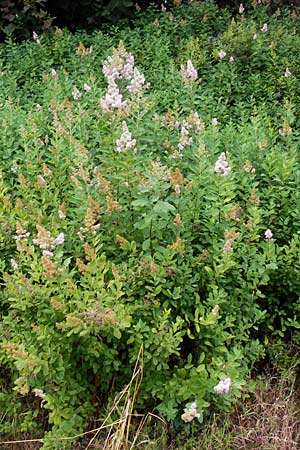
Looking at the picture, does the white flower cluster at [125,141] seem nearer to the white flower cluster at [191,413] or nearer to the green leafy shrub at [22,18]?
the white flower cluster at [191,413]

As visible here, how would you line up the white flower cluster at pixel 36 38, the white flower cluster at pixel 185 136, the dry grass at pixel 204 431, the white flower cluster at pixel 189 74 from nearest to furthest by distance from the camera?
the dry grass at pixel 204 431
the white flower cluster at pixel 185 136
the white flower cluster at pixel 189 74
the white flower cluster at pixel 36 38

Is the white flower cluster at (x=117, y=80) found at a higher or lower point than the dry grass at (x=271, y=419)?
higher

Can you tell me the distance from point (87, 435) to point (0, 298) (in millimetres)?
679

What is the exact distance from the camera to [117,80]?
3.10m

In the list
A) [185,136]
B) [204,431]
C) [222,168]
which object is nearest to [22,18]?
[185,136]

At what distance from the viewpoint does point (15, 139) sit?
342 cm

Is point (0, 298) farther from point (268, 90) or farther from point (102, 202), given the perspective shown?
point (268, 90)

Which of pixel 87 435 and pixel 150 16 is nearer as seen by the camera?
pixel 87 435

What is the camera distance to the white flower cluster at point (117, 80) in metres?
2.75

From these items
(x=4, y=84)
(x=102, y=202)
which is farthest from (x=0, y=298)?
(x=4, y=84)

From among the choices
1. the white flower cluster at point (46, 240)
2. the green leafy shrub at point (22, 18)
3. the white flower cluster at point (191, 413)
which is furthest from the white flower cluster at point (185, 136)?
the green leafy shrub at point (22, 18)

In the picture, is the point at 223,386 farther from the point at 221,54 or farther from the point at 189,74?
the point at 221,54

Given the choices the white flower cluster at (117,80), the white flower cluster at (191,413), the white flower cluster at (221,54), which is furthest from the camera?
the white flower cluster at (221,54)

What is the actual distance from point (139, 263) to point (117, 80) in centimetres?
112
